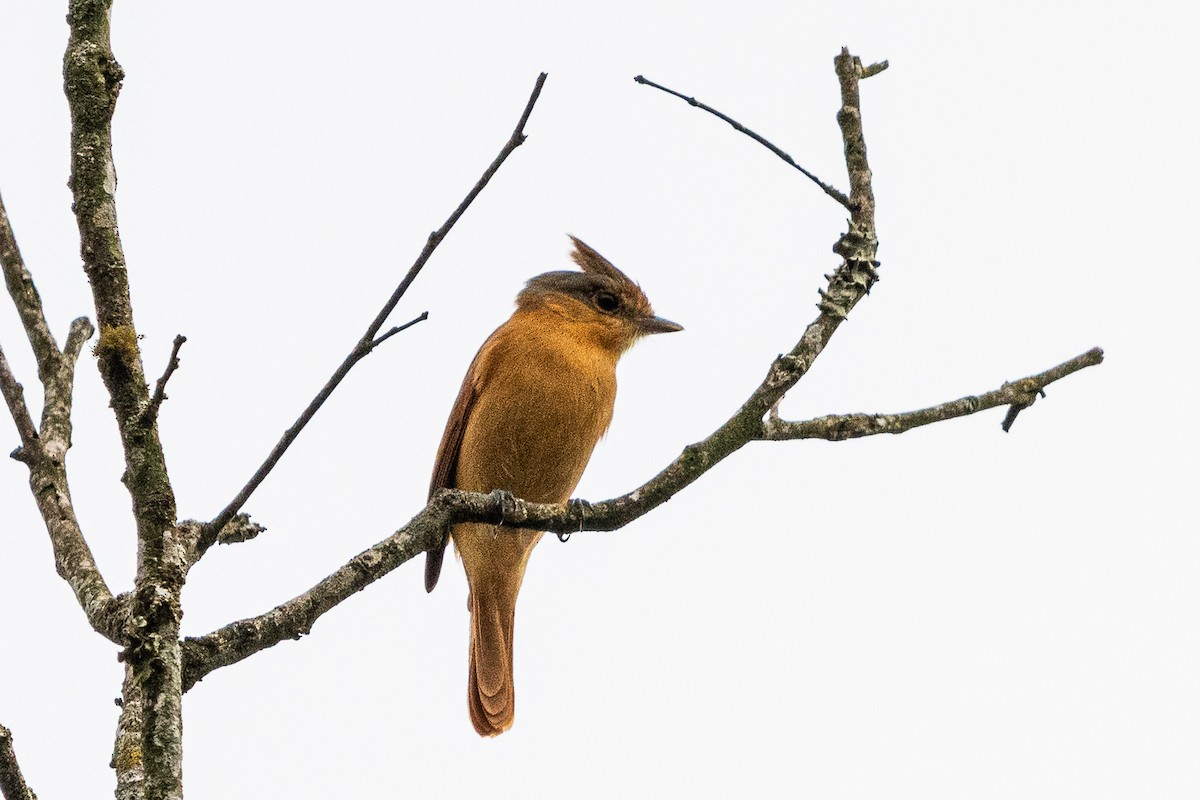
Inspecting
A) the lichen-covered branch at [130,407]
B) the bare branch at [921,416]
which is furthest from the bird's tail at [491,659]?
the lichen-covered branch at [130,407]

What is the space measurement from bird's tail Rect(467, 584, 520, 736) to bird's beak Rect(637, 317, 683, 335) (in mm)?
1667

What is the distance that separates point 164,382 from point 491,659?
4606 mm

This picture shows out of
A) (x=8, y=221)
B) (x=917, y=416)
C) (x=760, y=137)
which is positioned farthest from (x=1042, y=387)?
(x=8, y=221)

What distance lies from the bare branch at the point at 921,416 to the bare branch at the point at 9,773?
2.48 m

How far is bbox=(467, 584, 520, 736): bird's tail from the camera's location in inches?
279

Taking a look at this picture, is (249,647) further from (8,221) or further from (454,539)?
(454,539)

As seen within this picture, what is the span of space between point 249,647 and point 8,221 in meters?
1.65

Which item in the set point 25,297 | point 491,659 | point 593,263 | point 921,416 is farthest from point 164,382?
point 593,263

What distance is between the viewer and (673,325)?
774 cm

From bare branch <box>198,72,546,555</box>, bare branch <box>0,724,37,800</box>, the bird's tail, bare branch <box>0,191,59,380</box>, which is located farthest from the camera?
the bird's tail

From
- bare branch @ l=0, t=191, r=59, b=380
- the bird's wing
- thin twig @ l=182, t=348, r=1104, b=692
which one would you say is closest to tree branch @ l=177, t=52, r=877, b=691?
thin twig @ l=182, t=348, r=1104, b=692

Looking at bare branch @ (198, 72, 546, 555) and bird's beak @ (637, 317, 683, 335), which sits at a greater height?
bird's beak @ (637, 317, 683, 335)

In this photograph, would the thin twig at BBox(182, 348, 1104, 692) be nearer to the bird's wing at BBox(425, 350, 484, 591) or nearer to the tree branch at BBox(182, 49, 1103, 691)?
the tree branch at BBox(182, 49, 1103, 691)

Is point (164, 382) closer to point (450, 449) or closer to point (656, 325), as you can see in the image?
point (450, 449)
